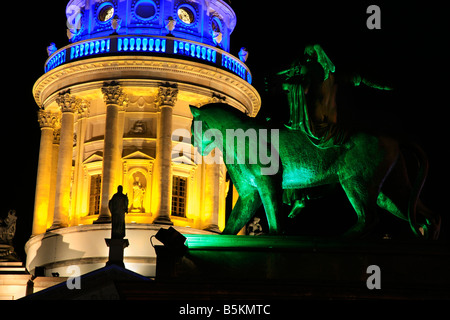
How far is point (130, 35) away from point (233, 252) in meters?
40.6

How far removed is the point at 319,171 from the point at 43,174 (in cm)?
4210

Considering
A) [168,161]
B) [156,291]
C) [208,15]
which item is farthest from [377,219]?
[208,15]

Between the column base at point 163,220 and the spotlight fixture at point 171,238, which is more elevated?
the column base at point 163,220

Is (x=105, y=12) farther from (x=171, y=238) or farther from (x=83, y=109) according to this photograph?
(x=171, y=238)

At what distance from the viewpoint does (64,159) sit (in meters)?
56.2

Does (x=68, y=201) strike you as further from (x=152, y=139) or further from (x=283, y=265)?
(x=283, y=265)

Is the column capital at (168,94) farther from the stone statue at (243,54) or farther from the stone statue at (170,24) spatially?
the stone statue at (243,54)

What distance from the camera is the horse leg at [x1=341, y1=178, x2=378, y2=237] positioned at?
17359 millimetres

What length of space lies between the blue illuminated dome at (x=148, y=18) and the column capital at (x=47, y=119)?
4.69 m

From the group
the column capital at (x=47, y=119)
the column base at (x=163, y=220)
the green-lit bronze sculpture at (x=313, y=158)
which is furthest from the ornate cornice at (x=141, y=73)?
the green-lit bronze sculpture at (x=313, y=158)

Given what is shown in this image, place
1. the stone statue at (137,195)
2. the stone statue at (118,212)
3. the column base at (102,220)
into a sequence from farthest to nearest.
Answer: the stone statue at (137,195)
the column base at (102,220)
the stone statue at (118,212)

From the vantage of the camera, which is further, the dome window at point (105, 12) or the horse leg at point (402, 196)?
the dome window at point (105, 12)

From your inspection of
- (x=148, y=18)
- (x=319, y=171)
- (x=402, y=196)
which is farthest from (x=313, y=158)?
(x=148, y=18)

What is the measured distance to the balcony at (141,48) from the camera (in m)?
55.6
